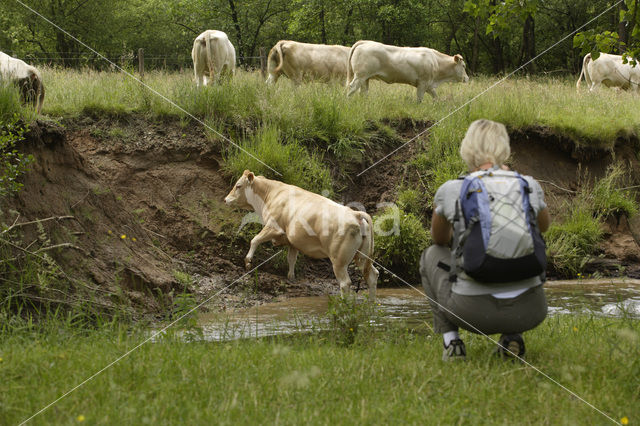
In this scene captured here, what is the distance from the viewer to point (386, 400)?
13.0ft

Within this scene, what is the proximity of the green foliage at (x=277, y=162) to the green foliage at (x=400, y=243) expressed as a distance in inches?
50.8

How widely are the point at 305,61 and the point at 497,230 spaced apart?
13.1m

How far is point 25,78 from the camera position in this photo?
9695 millimetres

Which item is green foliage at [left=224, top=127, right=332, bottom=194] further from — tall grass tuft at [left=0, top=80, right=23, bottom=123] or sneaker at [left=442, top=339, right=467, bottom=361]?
sneaker at [left=442, top=339, right=467, bottom=361]

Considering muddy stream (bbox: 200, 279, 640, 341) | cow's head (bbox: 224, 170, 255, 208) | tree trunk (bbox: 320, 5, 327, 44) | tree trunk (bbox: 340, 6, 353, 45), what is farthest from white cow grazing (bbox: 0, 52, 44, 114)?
tree trunk (bbox: 320, 5, 327, 44)

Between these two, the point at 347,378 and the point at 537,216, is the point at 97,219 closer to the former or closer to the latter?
the point at 347,378

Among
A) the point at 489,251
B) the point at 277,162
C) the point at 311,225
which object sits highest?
the point at 489,251

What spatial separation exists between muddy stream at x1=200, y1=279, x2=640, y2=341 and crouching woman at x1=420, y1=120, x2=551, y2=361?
1746mm

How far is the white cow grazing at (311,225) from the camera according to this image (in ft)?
28.2

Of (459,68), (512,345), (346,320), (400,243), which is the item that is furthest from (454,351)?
(459,68)

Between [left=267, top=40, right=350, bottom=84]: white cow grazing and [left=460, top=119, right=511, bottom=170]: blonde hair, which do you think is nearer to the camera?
[left=460, top=119, right=511, bottom=170]: blonde hair

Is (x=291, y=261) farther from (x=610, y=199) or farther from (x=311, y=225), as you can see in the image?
(x=610, y=199)

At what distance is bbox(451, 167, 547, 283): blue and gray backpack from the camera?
423 centimetres

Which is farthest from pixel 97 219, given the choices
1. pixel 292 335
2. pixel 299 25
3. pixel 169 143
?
pixel 299 25
